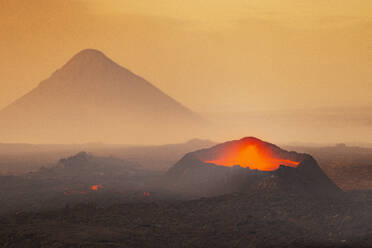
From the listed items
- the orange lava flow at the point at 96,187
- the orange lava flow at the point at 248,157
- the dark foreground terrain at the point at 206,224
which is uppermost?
the orange lava flow at the point at 248,157

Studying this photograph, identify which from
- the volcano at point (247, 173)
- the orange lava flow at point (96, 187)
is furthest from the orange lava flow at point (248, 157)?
the orange lava flow at point (96, 187)

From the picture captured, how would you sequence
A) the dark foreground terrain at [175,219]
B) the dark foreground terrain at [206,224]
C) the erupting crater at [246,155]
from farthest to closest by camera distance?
1. the erupting crater at [246,155]
2. the dark foreground terrain at [175,219]
3. the dark foreground terrain at [206,224]

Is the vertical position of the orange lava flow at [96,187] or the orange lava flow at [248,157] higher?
the orange lava flow at [248,157]

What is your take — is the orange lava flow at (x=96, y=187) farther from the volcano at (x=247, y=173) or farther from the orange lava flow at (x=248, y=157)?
the orange lava flow at (x=248, y=157)

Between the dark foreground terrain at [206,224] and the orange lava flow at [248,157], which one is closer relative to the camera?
the dark foreground terrain at [206,224]

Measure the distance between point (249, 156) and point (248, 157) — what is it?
0.17 metres

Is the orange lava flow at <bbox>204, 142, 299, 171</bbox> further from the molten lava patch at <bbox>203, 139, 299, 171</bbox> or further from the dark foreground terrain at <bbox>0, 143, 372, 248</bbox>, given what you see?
the dark foreground terrain at <bbox>0, 143, 372, 248</bbox>

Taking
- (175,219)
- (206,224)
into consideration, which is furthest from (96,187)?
(206,224)

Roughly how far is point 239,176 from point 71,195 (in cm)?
1374

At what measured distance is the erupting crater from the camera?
47969 mm

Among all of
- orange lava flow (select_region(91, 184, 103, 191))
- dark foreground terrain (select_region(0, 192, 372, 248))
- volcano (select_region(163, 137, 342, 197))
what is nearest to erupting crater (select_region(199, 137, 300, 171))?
volcano (select_region(163, 137, 342, 197))

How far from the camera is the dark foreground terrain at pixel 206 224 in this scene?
23375 millimetres

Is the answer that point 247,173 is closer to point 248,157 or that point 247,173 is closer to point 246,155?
point 248,157

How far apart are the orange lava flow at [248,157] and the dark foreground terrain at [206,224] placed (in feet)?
42.6
